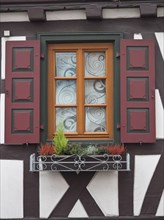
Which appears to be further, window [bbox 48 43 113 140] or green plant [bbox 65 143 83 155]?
window [bbox 48 43 113 140]

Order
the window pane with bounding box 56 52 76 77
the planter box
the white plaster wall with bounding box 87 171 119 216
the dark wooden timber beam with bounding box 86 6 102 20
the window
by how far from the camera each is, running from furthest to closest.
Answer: the window pane with bounding box 56 52 76 77, the window, the dark wooden timber beam with bounding box 86 6 102 20, the white plaster wall with bounding box 87 171 119 216, the planter box

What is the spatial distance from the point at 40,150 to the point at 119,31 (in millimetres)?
1860

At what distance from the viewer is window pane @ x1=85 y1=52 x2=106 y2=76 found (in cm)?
808

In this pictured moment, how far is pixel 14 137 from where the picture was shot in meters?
7.85

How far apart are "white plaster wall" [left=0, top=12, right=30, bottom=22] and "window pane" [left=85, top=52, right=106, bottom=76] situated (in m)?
0.95

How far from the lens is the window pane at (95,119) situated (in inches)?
316

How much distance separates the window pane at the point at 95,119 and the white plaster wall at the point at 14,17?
146 cm

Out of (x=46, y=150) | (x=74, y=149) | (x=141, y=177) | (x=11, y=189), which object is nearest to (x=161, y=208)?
(x=141, y=177)

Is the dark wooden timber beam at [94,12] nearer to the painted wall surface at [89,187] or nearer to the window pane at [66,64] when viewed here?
the window pane at [66,64]

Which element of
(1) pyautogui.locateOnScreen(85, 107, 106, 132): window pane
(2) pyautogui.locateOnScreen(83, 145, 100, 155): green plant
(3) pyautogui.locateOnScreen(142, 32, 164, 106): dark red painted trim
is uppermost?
(3) pyautogui.locateOnScreen(142, 32, 164, 106): dark red painted trim

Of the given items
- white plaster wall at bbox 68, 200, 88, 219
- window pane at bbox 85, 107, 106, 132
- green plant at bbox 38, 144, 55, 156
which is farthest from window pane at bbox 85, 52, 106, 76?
white plaster wall at bbox 68, 200, 88, 219

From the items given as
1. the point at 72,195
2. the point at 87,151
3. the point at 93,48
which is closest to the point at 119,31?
the point at 93,48

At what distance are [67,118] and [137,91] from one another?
991 mm

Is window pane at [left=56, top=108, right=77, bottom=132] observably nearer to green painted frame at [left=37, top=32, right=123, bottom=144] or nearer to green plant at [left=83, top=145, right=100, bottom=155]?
green painted frame at [left=37, top=32, right=123, bottom=144]
